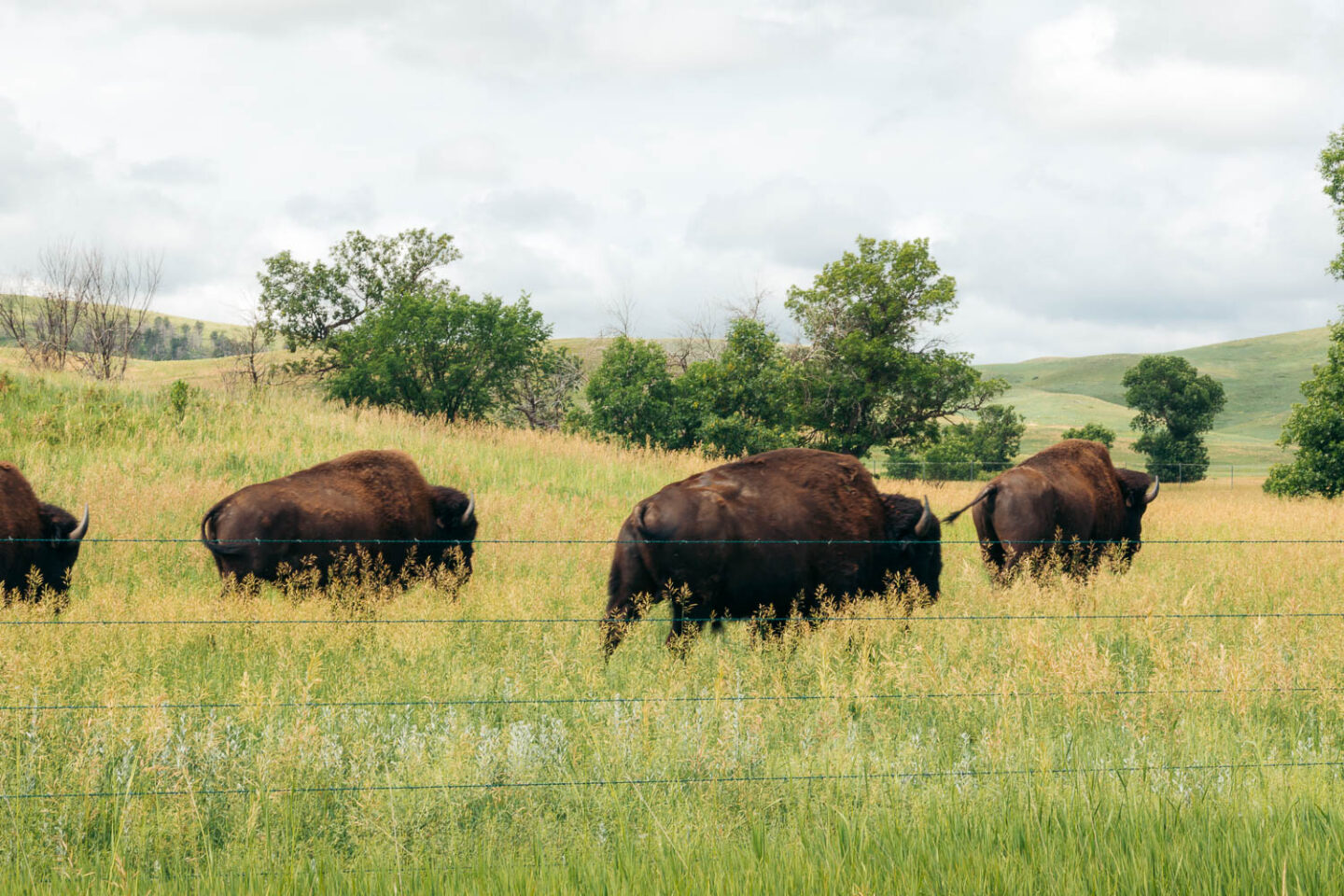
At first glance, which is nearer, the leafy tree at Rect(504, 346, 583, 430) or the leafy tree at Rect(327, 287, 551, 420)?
the leafy tree at Rect(327, 287, 551, 420)

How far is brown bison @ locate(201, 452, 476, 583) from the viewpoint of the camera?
8.79 m

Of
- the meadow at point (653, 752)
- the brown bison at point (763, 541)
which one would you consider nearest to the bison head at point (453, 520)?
the meadow at point (653, 752)

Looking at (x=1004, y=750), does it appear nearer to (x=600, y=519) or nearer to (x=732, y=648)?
(x=732, y=648)

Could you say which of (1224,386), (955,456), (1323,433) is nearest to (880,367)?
(955,456)

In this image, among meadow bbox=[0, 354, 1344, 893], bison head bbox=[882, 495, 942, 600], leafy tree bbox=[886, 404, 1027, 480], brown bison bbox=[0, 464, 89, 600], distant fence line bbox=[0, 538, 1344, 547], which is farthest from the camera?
leafy tree bbox=[886, 404, 1027, 480]

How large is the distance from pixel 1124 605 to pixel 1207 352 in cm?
20510

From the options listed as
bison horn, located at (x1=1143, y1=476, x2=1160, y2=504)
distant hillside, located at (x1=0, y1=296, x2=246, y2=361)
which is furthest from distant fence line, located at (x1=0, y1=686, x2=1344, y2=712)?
distant hillside, located at (x1=0, y1=296, x2=246, y2=361)

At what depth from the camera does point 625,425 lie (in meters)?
34.6

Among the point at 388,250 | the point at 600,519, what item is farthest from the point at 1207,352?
the point at 600,519

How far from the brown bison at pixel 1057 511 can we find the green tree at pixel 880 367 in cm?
2752

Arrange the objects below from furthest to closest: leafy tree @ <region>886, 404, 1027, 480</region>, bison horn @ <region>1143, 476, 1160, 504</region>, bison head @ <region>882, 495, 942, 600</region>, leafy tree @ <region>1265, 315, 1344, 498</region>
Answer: leafy tree @ <region>886, 404, 1027, 480</region> < leafy tree @ <region>1265, 315, 1344, 498</region> < bison horn @ <region>1143, 476, 1160, 504</region> < bison head @ <region>882, 495, 942, 600</region>

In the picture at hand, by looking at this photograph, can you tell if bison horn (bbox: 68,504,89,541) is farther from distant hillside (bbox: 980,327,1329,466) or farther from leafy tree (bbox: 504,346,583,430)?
distant hillside (bbox: 980,327,1329,466)

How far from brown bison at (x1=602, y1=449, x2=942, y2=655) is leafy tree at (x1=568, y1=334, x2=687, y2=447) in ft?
83.4

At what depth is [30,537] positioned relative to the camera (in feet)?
28.1
